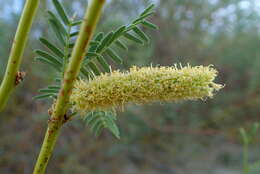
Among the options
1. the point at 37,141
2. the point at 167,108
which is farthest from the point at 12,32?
the point at 167,108

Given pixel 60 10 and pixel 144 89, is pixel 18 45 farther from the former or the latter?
pixel 144 89

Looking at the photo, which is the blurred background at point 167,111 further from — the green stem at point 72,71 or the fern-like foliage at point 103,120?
the green stem at point 72,71

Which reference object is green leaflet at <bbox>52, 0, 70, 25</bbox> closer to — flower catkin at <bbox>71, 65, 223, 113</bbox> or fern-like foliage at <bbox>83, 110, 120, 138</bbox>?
flower catkin at <bbox>71, 65, 223, 113</bbox>

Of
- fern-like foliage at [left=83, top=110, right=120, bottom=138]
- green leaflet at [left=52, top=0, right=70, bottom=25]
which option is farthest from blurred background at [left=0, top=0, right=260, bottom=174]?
green leaflet at [left=52, top=0, right=70, bottom=25]

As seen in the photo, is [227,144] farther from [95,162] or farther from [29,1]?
[29,1]

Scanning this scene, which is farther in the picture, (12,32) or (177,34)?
(177,34)

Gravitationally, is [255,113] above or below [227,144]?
above

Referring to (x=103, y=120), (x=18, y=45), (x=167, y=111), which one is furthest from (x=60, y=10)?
(x=167, y=111)
